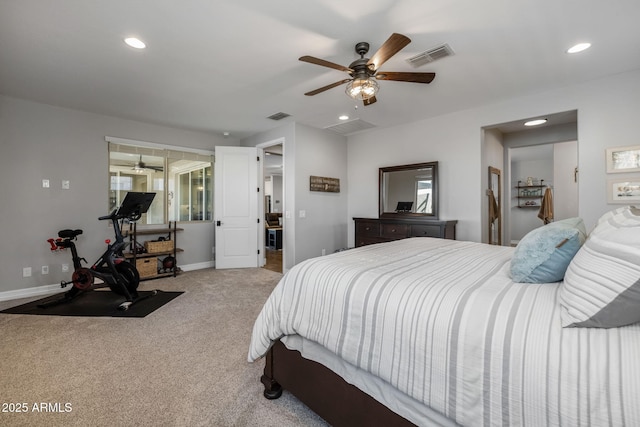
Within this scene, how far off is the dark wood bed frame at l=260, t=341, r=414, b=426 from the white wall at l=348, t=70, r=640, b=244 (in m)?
3.43

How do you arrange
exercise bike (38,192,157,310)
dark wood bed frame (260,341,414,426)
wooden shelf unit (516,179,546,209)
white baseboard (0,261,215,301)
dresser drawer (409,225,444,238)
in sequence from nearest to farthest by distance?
dark wood bed frame (260,341,414,426) → exercise bike (38,192,157,310) → white baseboard (0,261,215,301) → dresser drawer (409,225,444,238) → wooden shelf unit (516,179,546,209)

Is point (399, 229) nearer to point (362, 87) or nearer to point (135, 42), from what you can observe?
point (362, 87)

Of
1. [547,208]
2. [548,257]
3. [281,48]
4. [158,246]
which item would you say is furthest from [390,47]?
[547,208]

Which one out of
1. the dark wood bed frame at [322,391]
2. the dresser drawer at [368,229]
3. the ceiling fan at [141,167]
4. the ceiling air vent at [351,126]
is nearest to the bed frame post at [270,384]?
the dark wood bed frame at [322,391]

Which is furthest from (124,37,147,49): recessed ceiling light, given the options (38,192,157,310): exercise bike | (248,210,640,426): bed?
(248,210,640,426): bed

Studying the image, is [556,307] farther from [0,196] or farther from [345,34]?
[0,196]

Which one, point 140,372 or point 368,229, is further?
point 368,229

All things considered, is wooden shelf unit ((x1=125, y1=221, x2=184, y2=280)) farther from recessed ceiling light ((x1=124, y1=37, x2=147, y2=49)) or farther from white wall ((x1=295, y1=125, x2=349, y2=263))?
recessed ceiling light ((x1=124, y1=37, x2=147, y2=49))

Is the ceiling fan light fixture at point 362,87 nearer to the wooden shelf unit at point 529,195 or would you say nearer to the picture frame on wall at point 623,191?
the picture frame on wall at point 623,191

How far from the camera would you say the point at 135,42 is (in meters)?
2.38

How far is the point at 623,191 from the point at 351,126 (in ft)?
11.7

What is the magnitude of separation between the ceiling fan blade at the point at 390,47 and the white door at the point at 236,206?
356 centimetres

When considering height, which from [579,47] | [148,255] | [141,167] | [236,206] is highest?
[579,47]

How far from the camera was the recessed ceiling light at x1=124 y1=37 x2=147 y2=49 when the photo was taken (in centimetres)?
234
